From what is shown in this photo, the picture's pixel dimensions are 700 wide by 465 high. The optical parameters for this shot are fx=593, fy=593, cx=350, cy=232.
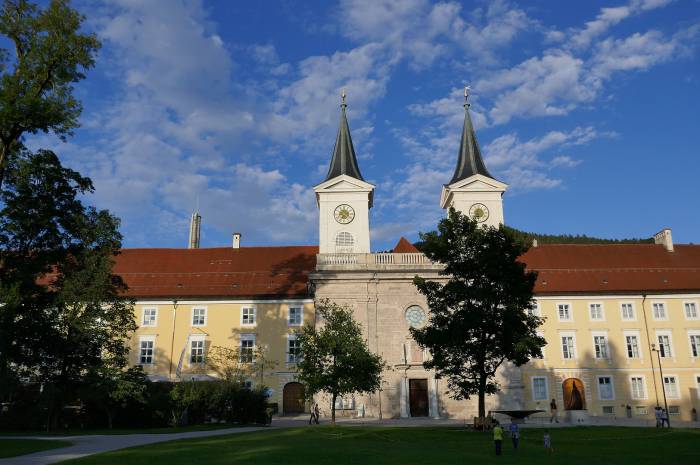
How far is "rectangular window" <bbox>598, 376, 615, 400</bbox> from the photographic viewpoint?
43062mm

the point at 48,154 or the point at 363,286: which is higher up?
the point at 48,154

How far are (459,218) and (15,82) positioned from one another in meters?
20.9

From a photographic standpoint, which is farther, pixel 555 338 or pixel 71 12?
pixel 555 338

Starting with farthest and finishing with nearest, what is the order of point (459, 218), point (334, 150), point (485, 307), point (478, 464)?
point (334, 150), point (459, 218), point (485, 307), point (478, 464)

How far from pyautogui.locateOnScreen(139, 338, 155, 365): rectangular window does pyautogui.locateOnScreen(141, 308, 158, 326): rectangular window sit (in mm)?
1208

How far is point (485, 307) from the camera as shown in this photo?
27.8m

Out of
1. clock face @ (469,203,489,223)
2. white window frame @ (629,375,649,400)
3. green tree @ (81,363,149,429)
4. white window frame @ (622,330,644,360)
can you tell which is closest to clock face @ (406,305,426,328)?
clock face @ (469,203,489,223)

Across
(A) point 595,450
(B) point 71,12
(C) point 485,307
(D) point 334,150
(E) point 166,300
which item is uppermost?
(D) point 334,150

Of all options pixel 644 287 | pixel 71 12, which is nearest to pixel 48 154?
pixel 71 12

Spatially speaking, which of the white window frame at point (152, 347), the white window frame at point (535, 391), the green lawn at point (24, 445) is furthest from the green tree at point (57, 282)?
the white window frame at point (535, 391)

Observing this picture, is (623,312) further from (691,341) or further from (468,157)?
(468,157)

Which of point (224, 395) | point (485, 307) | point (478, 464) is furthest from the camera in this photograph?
point (224, 395)

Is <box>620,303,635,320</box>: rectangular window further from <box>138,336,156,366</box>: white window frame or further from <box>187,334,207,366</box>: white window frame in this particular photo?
<box>138,336,156,366</box>: white window frame

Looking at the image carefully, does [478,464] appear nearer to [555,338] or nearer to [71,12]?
[71,12]
